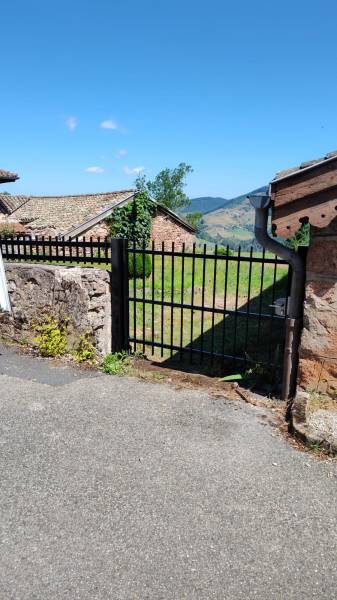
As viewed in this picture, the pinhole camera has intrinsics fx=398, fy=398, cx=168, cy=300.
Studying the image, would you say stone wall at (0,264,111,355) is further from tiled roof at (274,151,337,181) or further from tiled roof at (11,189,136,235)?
tiled roof at (11,189,136,235)

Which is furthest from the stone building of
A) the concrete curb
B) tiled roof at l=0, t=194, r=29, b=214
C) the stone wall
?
tiled roof at l=0, t=194, r=29, b=214

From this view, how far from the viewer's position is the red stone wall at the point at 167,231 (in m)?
25.3

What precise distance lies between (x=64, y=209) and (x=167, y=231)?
23.0 feet

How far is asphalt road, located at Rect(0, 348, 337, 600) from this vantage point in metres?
2.27

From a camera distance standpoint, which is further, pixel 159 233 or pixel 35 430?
pixel 159 233

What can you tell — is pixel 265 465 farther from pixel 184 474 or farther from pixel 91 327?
pixel 91 327

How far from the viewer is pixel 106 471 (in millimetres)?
3248

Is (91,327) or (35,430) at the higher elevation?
(91,327)

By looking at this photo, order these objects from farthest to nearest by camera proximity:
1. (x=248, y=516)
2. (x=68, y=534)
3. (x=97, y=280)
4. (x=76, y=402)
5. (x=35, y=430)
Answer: (x=97, y=280)
(x=76, y=402)
(x=35, y=430)
(x=248, y=516)
(x=68, y=534)

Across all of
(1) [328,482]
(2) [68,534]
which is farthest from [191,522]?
(1) [328,482]

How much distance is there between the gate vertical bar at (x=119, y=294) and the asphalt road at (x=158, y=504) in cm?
152

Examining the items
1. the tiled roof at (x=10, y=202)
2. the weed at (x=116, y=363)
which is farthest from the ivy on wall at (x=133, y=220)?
the weed at (x=116, y=363)

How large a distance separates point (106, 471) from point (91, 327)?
2662 millimetres

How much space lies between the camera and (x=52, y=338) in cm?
588
